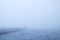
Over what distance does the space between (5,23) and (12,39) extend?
0.33 meters

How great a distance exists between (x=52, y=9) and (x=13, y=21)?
773mm

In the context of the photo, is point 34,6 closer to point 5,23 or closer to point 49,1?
point 49,1

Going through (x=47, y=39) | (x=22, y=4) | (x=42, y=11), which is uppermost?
(x=22, y=4)

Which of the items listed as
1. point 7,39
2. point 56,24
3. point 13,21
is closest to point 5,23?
point 13,21

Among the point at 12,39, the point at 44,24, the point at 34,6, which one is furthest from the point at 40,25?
the point at 12,39

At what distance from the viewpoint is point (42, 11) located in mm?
1379

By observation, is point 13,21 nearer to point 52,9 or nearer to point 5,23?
point 5,23

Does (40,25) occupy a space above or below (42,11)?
below

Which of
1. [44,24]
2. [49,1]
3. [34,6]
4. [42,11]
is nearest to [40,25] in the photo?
[44,24]

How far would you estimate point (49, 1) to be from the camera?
1.38 meters

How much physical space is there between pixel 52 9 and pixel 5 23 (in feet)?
3.04

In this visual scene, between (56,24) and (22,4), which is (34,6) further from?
(56,24)

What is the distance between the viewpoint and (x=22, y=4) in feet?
4.50

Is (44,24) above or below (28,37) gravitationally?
above
